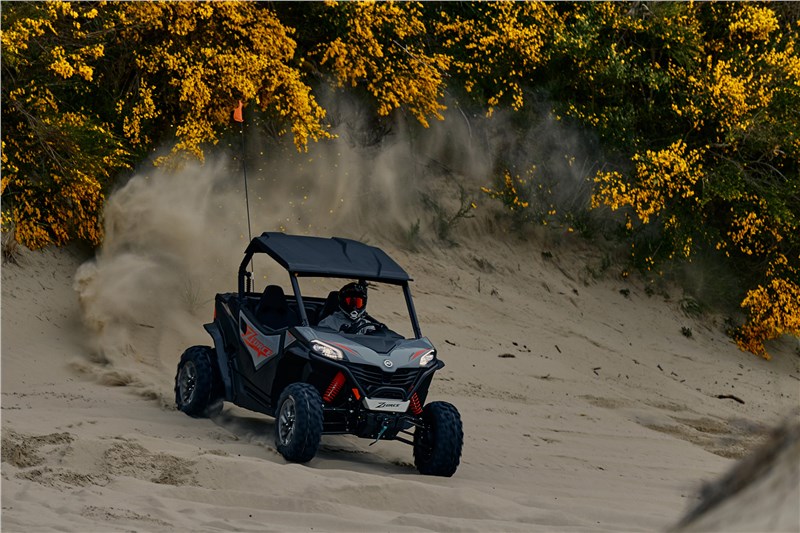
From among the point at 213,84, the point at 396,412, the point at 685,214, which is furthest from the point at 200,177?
the point at 685,214

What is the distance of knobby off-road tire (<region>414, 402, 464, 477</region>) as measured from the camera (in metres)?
8.80

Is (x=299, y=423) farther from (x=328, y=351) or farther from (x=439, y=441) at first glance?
(x=439, y=441)

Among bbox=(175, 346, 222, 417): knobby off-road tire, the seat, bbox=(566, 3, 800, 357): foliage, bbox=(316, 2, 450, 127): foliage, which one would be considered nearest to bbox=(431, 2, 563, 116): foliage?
bbox=(316, 2, 450, 127): foliage

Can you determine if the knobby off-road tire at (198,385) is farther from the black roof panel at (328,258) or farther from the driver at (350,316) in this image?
the driver at (350,316)

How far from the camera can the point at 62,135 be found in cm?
1370

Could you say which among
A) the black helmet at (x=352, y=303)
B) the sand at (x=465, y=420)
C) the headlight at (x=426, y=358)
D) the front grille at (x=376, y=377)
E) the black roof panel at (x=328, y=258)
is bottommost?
the sand at (x=465, y=420)

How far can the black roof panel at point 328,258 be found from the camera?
363 inches

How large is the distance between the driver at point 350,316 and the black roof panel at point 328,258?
18 cm

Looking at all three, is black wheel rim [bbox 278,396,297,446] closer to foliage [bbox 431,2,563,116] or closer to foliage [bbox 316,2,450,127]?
foliage [bbox 316,2,450,127]

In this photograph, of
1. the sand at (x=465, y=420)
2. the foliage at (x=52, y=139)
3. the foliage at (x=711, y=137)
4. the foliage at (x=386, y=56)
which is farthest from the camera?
the foliage at (x=711, y=137)

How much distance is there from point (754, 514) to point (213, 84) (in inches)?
519

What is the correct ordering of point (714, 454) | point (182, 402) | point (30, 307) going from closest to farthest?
point (182, 402), point (714, 454), point (30, 307)

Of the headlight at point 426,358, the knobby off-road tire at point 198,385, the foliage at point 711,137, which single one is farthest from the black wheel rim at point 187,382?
the foliage at point 711,137

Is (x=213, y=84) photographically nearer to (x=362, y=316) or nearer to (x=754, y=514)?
(x=362, y=316)
